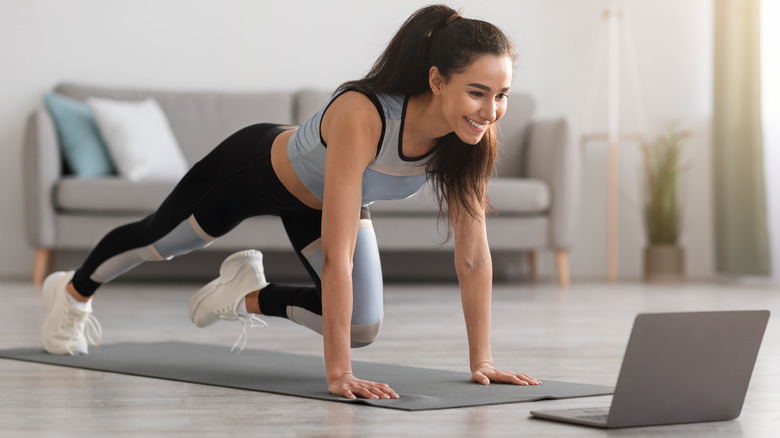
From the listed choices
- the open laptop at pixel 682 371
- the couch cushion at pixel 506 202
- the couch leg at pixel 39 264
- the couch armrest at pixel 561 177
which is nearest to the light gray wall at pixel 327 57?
the couch leg at pixel 39 264

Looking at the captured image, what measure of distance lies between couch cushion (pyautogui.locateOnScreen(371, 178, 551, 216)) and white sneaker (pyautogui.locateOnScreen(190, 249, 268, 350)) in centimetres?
202

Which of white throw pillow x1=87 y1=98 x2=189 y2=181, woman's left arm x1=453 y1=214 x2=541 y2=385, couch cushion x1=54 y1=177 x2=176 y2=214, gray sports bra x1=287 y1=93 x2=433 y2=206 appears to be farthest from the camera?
white throw pillow x1=87 y1=98 x2=189 y2=181

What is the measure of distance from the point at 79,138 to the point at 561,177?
80.3 inches

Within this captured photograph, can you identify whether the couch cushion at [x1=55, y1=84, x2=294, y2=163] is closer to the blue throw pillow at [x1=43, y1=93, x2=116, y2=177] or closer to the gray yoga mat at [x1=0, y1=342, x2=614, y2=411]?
the blue throw pillow at [x1=43, y1=93, x2=116, y2=177]

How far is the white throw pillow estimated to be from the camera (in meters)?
4.29

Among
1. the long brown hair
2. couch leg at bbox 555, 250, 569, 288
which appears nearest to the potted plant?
couch leg at bbox 555, 250, 569, 288

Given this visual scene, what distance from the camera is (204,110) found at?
4.71m

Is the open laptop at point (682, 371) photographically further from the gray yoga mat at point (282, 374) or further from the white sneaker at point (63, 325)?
the white sneaker at point (63, 325)

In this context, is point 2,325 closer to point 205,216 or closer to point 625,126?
point 205,216

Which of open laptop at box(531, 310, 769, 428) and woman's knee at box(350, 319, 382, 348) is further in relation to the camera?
woman's knee at box(350, 319, 382, 348)

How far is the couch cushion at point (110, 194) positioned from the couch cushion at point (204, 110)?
23.7 inches

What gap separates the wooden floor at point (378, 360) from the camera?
4.45 feet

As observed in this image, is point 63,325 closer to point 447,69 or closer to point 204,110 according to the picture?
point 447,69

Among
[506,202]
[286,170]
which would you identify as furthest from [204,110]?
[286,170]
